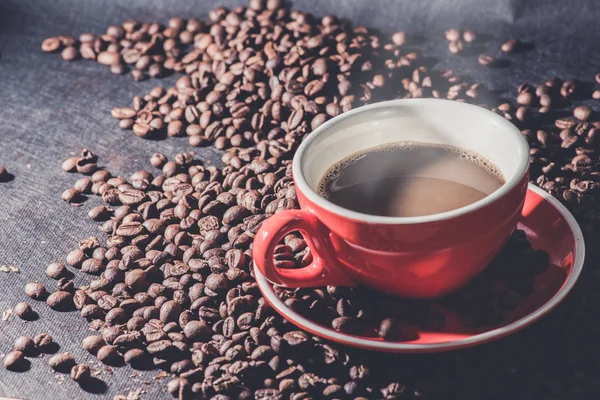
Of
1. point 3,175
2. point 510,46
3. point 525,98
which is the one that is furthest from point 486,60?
point 3,175

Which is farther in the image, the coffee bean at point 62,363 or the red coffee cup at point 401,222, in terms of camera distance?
the coffee bean at point 62,363

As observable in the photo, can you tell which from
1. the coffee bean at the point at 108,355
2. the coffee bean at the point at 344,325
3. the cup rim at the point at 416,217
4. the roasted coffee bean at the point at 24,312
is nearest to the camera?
the cup rim at the point at 416,217

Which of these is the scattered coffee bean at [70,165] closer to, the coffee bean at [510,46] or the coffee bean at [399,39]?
the coffee bean at [399,39]

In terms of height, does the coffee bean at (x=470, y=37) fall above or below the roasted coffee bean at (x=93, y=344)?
above

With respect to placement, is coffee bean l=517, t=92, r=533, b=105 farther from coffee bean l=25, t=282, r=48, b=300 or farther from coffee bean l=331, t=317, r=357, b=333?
coffee bean l=25, t=282, r=48, b=300

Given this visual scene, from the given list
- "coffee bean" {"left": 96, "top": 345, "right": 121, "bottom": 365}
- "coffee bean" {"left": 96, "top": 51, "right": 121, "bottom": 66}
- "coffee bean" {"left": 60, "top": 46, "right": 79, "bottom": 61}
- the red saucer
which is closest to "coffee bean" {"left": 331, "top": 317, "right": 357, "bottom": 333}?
the red saucer

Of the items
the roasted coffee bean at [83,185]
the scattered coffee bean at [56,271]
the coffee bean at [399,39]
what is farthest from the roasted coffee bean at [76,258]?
the coffee bean at [399,39]
